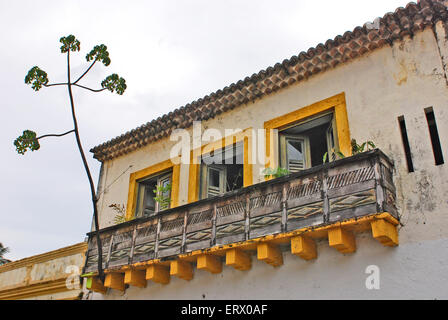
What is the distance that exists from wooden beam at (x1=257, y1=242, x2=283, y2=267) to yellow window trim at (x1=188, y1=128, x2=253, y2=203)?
6.10ft

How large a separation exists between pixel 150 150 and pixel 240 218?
4.54 metres

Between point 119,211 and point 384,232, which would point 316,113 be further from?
point 119,211

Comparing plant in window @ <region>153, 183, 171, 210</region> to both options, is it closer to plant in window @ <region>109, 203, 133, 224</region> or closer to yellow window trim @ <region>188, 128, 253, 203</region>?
yellow window trim @ <region>188, 128, 253, 203</region>

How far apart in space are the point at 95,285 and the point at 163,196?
7.96 feet

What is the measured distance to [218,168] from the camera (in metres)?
10.9

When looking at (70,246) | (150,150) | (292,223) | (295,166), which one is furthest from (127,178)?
(292,223)

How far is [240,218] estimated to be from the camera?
27.2ft

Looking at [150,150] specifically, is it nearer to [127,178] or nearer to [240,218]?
[127,178]

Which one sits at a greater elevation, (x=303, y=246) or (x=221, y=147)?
(x=221, y=147)

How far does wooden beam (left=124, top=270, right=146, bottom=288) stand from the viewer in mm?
9812

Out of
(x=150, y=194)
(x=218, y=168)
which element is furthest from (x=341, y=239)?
(x=150, y=194)

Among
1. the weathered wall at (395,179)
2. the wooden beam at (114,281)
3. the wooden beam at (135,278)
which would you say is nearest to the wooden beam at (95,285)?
the wooden beam at (114,281)

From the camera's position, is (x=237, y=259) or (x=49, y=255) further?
(x=49, y=255)
